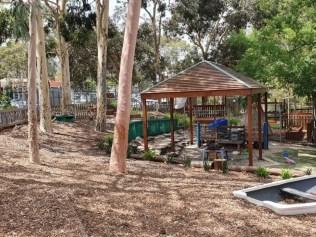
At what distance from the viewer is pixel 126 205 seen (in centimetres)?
665

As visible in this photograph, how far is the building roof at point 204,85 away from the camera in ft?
42.6

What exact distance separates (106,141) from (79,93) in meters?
18.4

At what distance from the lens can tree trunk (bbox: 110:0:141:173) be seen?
9203 mm

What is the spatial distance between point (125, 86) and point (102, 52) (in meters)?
10.5

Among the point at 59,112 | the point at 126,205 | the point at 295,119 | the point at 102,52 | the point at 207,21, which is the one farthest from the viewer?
the point at 207,21

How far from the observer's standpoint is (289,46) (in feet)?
58.9

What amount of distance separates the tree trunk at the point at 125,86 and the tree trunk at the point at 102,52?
10254 millimetres

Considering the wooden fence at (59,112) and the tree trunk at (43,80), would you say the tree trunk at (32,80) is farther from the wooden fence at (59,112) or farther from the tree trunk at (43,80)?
the wooden fence at (59,112)

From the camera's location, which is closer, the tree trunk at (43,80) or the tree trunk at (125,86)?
the tree trunk at (125,86)

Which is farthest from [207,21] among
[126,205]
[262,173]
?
[126,205]

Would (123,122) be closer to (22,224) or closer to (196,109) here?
(22,224)

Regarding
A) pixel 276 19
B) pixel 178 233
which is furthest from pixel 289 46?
pixel 178 233

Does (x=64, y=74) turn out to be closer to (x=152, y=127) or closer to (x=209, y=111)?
(x=209, y=111)

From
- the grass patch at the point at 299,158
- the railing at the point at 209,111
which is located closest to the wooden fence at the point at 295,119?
the railing at the point at 209,111
